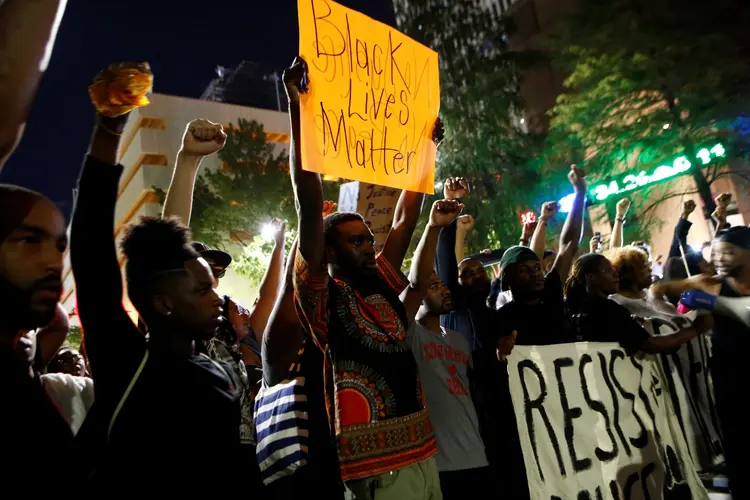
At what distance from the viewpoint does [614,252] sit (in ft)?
16.9

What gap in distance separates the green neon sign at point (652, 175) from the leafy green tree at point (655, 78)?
11.0 inches

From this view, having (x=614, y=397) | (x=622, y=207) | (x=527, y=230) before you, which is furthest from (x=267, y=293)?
(x=622, y=207)

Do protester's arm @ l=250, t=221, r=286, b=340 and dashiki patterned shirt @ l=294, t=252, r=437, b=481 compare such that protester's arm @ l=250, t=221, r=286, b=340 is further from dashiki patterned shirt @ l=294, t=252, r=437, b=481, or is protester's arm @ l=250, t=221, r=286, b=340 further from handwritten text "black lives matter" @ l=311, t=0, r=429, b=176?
dashiki patterned shirt @ l=294, t=252, r=437, b=481

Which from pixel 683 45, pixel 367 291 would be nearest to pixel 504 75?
pixel 683 45

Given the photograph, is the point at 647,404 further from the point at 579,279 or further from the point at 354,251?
the point at 354,251

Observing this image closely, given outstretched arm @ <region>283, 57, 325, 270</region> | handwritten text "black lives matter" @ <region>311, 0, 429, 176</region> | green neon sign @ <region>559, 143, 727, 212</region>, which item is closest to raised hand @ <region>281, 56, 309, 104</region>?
outstretched arm @ <region>283, 57, 325, 270</region>

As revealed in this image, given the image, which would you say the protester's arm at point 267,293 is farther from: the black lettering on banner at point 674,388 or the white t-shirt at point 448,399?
the black lettering on banner at point 674,388

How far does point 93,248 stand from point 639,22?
15743 mm

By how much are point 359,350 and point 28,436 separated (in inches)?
57.3

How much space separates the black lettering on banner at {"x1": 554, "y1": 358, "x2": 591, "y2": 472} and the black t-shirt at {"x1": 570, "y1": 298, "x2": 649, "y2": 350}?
426 mm

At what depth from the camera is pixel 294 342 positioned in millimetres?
2814

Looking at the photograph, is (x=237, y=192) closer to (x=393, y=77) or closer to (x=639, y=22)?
(x=639, y=22)

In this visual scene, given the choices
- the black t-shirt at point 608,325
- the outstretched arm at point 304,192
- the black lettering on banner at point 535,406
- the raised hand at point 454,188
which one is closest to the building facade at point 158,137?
the raised hand at point 454,188

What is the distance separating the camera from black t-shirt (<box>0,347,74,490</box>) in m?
1.33
